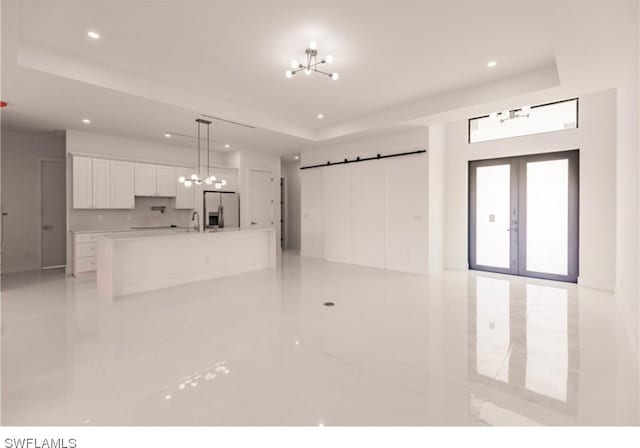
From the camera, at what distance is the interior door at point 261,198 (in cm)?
858

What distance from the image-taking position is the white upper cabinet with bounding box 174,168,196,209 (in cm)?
758

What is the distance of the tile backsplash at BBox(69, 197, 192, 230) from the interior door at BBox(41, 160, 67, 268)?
1077 mm

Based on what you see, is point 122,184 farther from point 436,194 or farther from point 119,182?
point 436,194

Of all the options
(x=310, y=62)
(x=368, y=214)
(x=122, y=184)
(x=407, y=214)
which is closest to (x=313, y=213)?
(x=368, y=214)

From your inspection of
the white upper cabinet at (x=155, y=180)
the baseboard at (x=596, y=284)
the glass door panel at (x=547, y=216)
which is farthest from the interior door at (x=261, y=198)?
the baseboard at (x=596, y=284)

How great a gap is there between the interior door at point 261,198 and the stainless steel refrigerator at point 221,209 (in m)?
0.44

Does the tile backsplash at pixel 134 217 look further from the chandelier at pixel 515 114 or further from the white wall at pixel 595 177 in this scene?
the white wall at pixel 595 177

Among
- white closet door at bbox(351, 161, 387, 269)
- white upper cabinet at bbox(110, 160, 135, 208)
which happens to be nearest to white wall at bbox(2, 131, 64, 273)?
white upper cabinet at bbox(110, 160, 135, 208)

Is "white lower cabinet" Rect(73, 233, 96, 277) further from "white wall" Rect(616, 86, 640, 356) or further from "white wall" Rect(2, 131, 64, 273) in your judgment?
"white wall" Rect(616, 86, 640, 356)

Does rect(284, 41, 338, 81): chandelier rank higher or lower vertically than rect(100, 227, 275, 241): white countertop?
higher

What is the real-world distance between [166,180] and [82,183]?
1646mm

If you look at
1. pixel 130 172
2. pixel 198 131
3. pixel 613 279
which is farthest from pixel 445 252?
pixel 130 172

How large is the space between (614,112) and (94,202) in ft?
31.7

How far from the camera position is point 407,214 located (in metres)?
6.46
